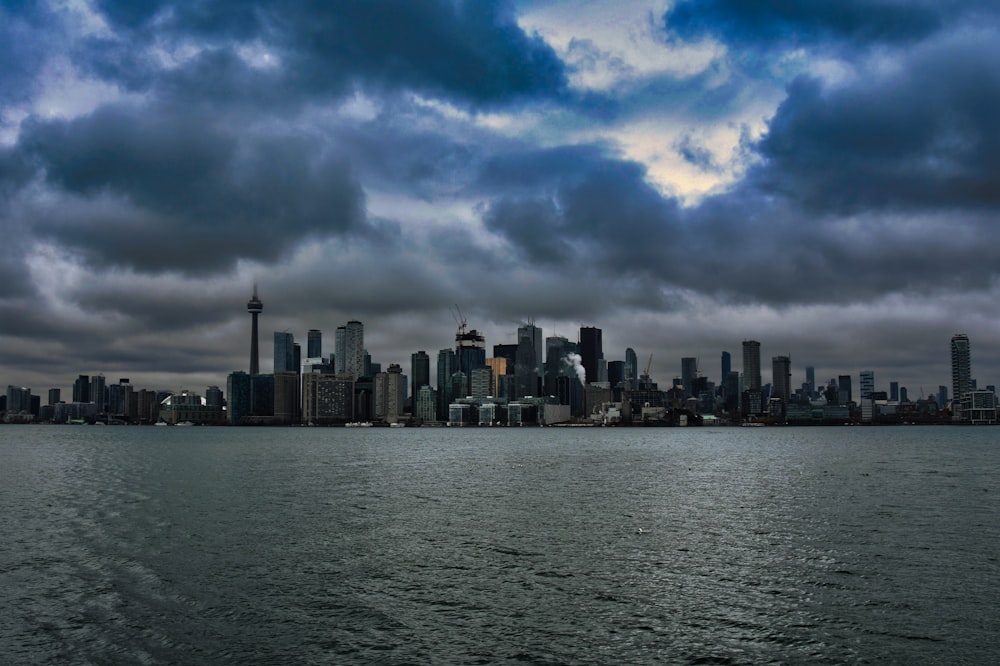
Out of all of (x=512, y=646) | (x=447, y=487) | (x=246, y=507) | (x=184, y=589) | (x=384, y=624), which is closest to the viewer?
(x=512, y=646)

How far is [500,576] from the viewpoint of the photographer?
169 feet

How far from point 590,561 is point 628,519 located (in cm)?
2229

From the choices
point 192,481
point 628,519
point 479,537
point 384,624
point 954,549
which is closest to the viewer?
point 384,624

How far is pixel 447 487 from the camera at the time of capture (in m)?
112

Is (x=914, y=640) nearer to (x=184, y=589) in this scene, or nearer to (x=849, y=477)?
(x=184, y=589)

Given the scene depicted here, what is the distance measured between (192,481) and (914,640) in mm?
108247

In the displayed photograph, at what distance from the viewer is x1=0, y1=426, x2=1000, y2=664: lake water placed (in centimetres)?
3725

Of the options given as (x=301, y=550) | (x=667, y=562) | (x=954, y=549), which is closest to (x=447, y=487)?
(x=301, y=550)

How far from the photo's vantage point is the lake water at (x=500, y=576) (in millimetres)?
37250

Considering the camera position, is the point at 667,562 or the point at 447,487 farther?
the point at 447,487

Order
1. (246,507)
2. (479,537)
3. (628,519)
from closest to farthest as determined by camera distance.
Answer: (479,537)
(628,519)
(246,507)

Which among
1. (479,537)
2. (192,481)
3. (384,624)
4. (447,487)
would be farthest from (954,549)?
(192,481)

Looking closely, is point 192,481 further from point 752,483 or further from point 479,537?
point 752,483

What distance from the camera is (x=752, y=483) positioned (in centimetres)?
11844
